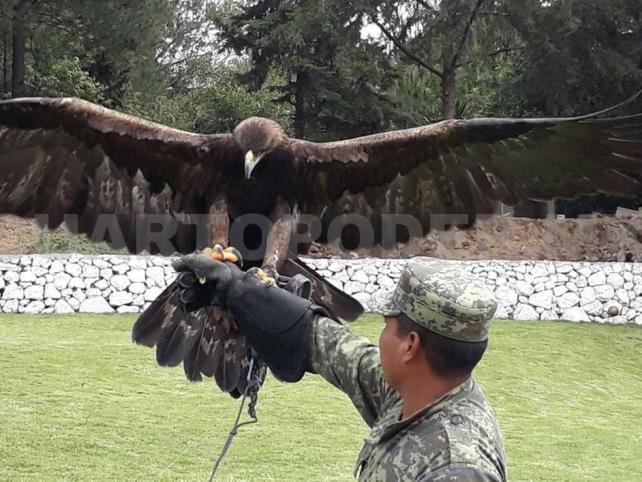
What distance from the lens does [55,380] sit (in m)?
7.59

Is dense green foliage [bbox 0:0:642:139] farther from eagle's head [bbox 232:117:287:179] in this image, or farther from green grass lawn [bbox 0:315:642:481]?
eagle's head [bbox 232:117:287:179]

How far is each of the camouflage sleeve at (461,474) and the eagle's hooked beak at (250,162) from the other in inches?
117

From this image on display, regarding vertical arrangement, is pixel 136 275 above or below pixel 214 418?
above

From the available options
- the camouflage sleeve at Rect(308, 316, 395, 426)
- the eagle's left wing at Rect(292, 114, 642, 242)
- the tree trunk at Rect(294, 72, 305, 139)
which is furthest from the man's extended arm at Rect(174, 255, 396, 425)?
the tree trunk at Rect(294, 72, 305, 139)

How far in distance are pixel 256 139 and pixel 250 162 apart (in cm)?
14

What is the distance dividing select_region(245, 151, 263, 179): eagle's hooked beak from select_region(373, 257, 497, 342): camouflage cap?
2672 mm

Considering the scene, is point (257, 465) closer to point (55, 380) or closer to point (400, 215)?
point (400, 215)

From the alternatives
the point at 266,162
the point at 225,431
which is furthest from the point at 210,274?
the point at 225,431

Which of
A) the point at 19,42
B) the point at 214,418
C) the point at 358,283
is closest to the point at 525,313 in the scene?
the point at 358,283

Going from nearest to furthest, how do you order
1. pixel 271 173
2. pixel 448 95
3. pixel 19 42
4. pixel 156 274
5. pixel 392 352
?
1. pixel 392 352
2. pixel 271 173
3. pixel 156 274
4. pixel 19 42
5. pixel 448 95

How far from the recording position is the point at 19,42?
541 inches

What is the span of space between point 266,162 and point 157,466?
82.8 inches

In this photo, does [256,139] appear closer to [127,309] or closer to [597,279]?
[127,309]

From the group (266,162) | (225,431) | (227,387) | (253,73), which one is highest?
(253,73)
